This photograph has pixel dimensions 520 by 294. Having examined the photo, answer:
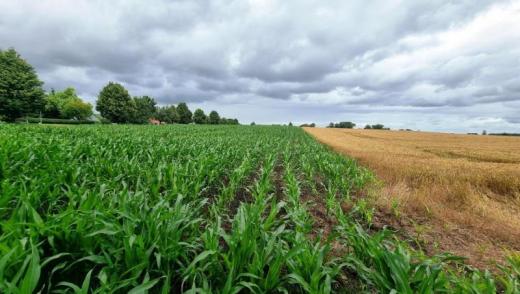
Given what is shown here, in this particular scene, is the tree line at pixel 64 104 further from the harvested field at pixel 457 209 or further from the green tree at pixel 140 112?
the harvested field at pixel 457 209

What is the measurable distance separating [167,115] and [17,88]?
50851mm

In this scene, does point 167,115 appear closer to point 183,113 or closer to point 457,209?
point 183,113

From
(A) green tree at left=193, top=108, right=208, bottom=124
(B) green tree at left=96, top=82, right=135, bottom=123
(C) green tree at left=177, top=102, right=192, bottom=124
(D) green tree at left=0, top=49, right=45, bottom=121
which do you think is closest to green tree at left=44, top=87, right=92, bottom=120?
(B) green tree at left=96, top=82, right=135, bottom=123

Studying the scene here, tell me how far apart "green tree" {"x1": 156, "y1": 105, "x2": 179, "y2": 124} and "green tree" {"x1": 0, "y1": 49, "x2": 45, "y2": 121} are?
4682cm

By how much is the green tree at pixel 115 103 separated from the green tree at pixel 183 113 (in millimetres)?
29513

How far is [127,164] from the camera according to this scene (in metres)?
4.79

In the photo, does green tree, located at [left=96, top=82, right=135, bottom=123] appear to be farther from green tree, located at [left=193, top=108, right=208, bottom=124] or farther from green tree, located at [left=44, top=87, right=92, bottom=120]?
green tree, located at [left=193, top=108, right=208, bottom=124]

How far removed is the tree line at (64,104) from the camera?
121ft

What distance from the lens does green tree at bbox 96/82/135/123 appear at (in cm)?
5797

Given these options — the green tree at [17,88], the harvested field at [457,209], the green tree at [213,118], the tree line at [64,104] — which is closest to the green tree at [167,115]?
the tree line at [64,104]

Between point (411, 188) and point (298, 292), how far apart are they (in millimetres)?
6012

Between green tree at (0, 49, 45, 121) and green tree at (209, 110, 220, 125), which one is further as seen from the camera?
green tree at (209, 110, 220, 125)

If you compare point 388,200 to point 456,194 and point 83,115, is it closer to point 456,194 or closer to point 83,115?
point 456,194

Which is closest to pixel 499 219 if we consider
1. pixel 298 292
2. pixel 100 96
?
pixel 298 292
